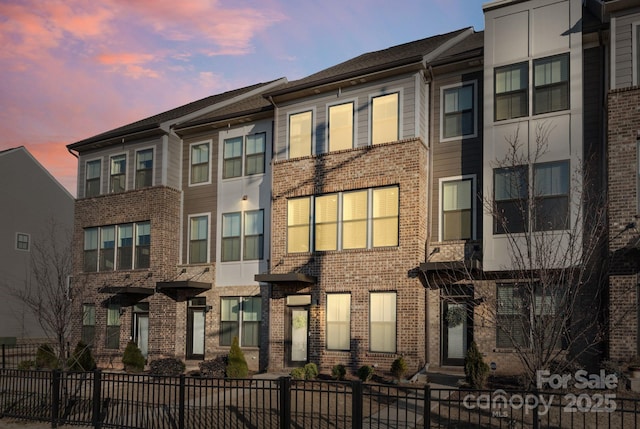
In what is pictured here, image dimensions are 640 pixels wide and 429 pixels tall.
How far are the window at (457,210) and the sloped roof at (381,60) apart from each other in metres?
3.89

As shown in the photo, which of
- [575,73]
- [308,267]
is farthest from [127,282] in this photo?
[575,73]

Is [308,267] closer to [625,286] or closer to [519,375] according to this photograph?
[519,375]

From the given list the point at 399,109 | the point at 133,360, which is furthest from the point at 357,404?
the point at 133,360

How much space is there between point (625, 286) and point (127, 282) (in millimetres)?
18018

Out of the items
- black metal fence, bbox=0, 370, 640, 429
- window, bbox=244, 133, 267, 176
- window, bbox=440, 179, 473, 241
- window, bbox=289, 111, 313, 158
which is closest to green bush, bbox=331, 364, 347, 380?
black metal fence, bbox=0, 370, 640, 429

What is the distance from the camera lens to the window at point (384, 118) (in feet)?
69.8

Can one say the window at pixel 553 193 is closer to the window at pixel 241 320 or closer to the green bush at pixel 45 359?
the window at pixel 241 320

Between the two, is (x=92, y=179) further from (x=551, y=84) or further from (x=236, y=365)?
(x=551, y=84)

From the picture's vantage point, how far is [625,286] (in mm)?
16516

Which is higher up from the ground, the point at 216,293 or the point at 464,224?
the point at 464,224

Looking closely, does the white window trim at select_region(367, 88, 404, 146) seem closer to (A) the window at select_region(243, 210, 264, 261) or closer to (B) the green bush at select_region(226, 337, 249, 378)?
(A) the window at select_region(243, 210, 264, 261)

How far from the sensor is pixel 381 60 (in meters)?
23.6

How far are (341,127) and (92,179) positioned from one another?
40.2 feet

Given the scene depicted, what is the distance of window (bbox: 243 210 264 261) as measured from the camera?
24.8 meters
